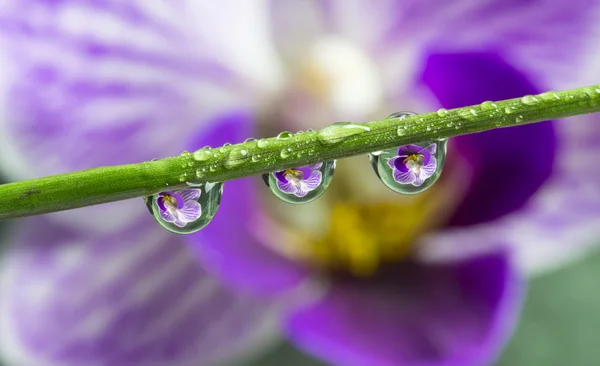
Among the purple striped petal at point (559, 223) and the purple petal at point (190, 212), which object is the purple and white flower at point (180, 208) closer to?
the purple petal at point (190, 212)

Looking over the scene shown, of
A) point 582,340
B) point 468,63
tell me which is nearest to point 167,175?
point 468,63

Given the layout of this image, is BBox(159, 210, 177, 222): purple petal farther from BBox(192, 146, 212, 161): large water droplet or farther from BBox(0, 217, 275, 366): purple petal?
BBox(0, 217, 275, 366): purple petal

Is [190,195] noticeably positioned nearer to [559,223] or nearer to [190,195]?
[190,195]

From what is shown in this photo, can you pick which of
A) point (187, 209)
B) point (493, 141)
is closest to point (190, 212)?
point (187, 209)

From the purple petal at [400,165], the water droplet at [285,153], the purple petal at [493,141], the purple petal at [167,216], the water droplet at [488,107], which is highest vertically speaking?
the purple petal at [493,141]

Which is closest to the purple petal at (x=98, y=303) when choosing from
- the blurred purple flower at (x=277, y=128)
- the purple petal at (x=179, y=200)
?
the blurred purple flower at (x=277, y=128)

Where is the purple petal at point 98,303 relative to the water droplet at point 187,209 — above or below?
above

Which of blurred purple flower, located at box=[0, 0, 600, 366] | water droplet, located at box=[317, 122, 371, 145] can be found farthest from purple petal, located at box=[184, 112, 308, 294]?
water droplet, located at box=[317, 122, 371, 145]
